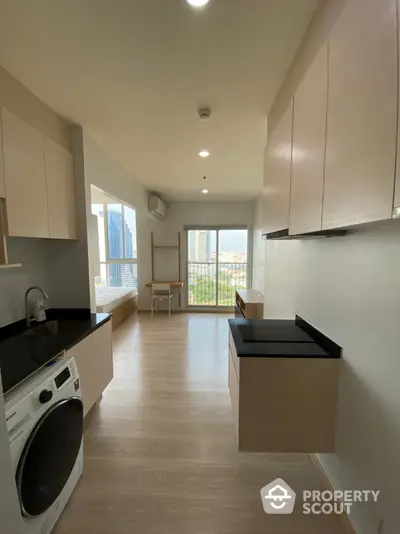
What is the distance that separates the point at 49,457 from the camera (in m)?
1.39

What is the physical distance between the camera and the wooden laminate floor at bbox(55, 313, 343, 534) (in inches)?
60.1

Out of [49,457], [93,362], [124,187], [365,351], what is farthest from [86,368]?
[124,187]

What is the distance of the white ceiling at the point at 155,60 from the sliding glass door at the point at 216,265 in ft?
12.5

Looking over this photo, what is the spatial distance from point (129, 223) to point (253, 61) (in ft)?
16.8

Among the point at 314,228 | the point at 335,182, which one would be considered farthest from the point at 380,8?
the point at 314,228

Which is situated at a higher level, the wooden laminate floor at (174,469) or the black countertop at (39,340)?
the black countertop at (39,340)

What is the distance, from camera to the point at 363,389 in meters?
1.30

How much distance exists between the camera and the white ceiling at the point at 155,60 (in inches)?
53.6

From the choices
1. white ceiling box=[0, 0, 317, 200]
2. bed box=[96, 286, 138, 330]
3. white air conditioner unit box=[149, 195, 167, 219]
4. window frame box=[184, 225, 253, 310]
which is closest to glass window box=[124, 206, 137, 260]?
white air conditioner unit box=[149, 195, 167, 219]

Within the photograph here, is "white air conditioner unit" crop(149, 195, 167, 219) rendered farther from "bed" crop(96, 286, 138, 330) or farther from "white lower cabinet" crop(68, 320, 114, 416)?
"white lower cabinet" crop(68, 320, 114, 416)

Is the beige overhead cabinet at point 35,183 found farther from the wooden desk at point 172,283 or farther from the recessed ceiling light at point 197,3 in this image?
the wooden desk at point 172,283

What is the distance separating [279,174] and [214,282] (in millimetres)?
5130

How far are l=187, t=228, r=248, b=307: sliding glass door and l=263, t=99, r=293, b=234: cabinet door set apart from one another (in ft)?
14.8

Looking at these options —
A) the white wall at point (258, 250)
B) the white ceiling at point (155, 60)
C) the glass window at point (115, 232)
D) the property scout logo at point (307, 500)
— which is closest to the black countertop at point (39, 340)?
the property scout logo at point (307, 500)
